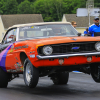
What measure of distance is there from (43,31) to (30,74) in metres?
1.81

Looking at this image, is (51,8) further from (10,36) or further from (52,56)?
(52,56)

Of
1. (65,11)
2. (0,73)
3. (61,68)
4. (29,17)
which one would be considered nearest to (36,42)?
(61,68)

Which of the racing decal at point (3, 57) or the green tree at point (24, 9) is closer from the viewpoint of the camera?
the racing decal at point (3, 57)

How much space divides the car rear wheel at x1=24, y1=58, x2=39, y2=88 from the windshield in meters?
1.33

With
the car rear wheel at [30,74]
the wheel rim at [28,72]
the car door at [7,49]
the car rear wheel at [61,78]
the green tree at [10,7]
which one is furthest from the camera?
the green tree at [10,7]

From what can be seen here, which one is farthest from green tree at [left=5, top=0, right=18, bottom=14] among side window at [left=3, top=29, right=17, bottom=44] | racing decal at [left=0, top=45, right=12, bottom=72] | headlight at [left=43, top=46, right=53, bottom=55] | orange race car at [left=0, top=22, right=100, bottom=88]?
headlight at [left=43, top=46, right=53, bottom=55]

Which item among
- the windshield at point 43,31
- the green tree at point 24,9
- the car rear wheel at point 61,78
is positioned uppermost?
the windshield at point 43,31

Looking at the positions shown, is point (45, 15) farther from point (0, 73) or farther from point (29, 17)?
point (0, 73)

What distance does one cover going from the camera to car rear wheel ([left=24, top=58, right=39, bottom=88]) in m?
7.53

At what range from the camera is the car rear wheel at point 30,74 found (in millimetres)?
7527

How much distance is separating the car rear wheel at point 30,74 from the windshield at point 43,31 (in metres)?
1.33

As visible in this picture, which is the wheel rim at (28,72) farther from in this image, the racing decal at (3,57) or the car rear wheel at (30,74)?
the racing decal at (3,57)

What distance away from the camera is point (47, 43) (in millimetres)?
7414

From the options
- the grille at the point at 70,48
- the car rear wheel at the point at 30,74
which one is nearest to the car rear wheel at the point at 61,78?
the car rear wheel at the point at 30,74
